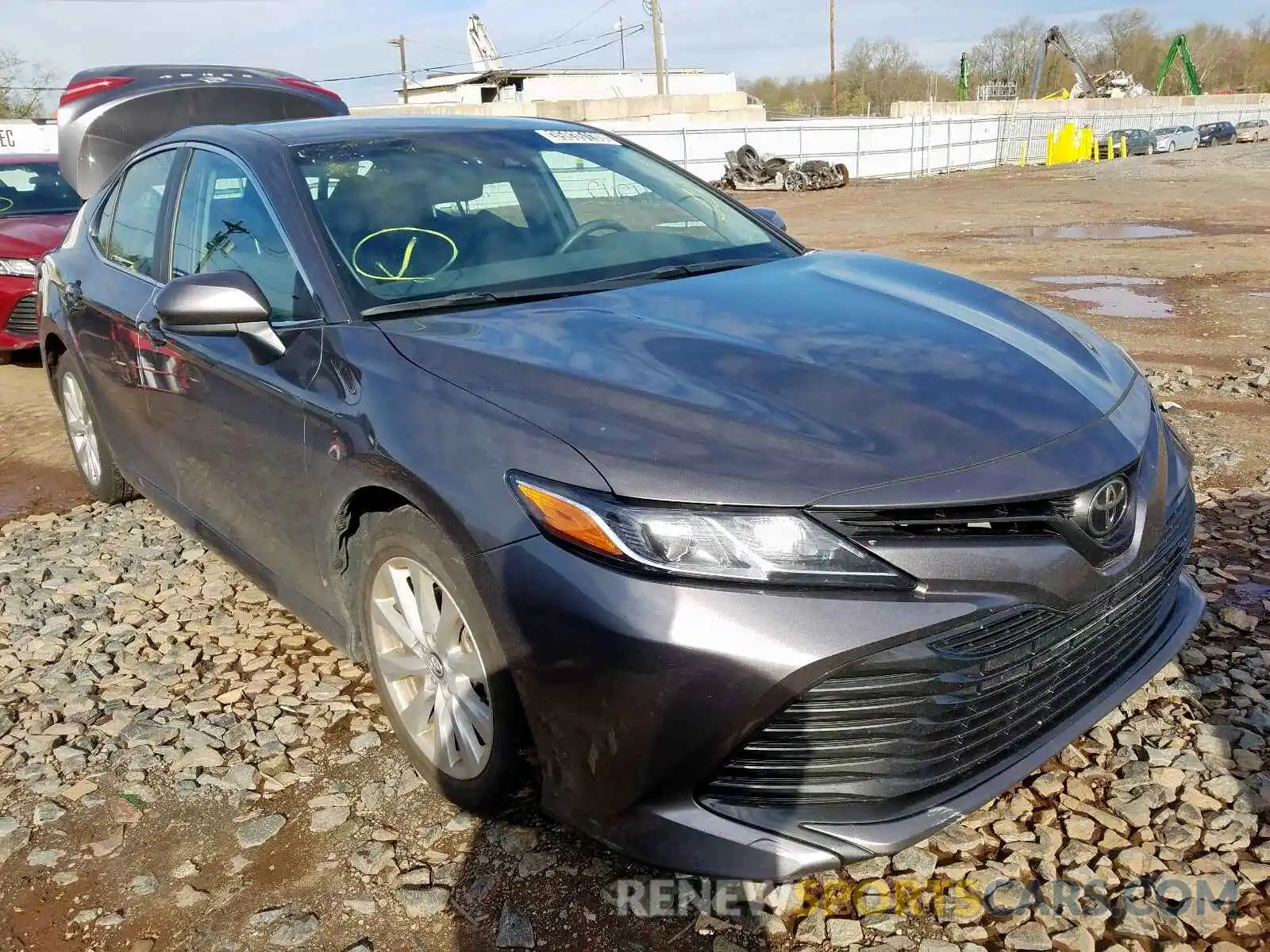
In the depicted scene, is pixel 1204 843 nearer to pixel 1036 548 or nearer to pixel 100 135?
pixel 1036 548

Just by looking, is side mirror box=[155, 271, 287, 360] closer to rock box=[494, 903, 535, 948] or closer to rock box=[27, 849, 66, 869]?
rock box=[27, 849, 66, 869]

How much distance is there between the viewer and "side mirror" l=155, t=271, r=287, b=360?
260 centimetres

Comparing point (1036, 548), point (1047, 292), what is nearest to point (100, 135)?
point (1036, 548)

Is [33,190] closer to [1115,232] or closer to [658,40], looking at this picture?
[1115,232]

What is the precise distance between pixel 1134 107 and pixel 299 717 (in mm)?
67518

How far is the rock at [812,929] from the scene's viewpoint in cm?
207

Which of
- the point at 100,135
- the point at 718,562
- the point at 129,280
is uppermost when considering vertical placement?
the point at 100,135

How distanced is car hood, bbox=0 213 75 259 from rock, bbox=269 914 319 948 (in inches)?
267

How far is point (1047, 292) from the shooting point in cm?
983

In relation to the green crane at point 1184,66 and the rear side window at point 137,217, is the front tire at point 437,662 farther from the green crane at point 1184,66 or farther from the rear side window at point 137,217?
the green crane at point 1184,66

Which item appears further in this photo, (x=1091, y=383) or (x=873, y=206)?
(x=873, y=206)

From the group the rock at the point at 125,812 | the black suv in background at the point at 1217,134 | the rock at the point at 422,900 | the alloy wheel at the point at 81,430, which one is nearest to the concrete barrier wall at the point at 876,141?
the black suv in background at the point at 1217,134

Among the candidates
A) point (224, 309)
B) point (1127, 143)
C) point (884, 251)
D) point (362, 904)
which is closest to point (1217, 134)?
point (1127, 143)

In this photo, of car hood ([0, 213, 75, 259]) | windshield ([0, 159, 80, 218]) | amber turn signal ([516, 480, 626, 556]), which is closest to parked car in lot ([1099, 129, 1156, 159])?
windshield ([0, 159, 80, 218])
